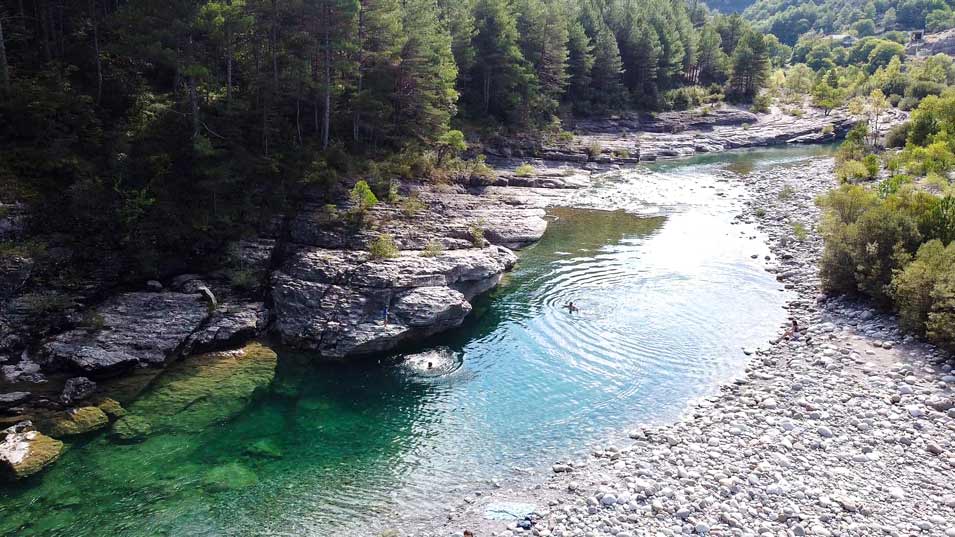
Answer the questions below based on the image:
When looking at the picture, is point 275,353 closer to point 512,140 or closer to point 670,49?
point 512,140

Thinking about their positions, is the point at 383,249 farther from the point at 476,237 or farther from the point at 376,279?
the point at 476,237

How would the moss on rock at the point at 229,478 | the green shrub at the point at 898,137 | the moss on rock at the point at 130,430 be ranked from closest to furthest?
the moss on rock at the point at 229,478 → the moss on rock at the point at 130,430 → the green shrub at the point at 898,137

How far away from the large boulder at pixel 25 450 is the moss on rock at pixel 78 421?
485mm

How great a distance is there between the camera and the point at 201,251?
29.1 m

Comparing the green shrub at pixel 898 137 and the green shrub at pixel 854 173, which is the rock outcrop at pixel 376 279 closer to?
the green shrub at pixel 854 173

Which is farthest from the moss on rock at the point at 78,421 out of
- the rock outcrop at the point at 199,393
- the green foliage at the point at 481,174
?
the green foliage at the point at 481,174

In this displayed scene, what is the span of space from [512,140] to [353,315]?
44018mm

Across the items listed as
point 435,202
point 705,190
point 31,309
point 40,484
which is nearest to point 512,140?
point 705,190

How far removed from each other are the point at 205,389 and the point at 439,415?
917cm

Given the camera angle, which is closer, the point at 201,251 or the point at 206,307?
the point at 206,307

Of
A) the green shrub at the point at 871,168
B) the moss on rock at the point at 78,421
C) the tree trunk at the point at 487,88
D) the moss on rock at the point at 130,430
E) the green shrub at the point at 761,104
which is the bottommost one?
the moss on rock at the point at 130,430

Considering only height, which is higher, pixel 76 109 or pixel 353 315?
pixel 76 109

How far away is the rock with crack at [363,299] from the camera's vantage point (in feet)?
84.3

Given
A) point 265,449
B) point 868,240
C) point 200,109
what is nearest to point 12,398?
point 265,449
